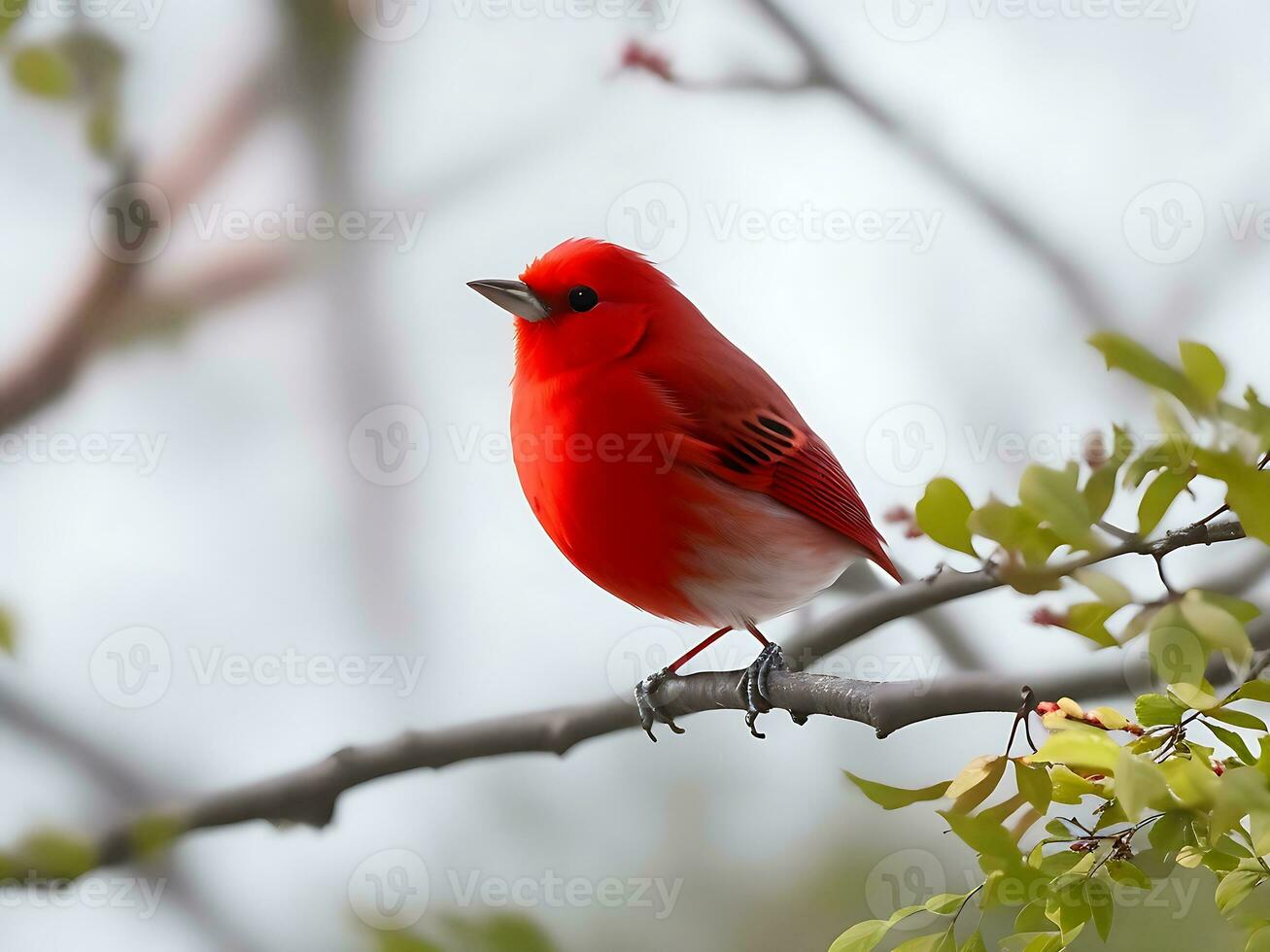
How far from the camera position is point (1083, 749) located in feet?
1.11

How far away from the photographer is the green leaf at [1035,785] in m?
0.40

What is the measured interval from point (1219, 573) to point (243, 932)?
3.97 feet

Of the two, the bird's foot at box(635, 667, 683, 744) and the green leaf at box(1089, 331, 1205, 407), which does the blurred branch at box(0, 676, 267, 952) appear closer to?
the bird's foot at box(635, 667, 683, 744)

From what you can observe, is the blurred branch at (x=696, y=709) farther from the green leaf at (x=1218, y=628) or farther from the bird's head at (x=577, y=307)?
the bird's head at (x=577, y=307)

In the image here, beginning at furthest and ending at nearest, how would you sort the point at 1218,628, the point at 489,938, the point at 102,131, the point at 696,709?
the point at 102,131 → the point at 489,938 → the point at 696,709 → the point at 1218,628

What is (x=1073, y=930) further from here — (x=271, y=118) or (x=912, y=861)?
(x=271, y=118)

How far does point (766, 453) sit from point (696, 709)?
0.62 ft

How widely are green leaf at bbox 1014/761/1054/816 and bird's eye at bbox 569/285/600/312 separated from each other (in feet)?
1.48

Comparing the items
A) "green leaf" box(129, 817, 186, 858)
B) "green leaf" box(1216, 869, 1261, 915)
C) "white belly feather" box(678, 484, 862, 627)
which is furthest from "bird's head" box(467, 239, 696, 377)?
"green leaf" box(129, 817, 186, 858)

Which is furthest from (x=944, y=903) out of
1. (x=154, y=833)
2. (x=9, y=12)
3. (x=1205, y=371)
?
(x=9, y=12)

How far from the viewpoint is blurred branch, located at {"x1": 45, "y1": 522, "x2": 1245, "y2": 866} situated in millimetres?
487

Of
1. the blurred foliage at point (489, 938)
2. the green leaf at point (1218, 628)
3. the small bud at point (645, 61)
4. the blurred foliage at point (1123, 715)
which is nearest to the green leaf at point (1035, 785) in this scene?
the blurred foliage at point (1123, 715)

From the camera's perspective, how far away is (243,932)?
1.39 m

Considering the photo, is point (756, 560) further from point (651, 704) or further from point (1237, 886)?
point (1237, 886)
